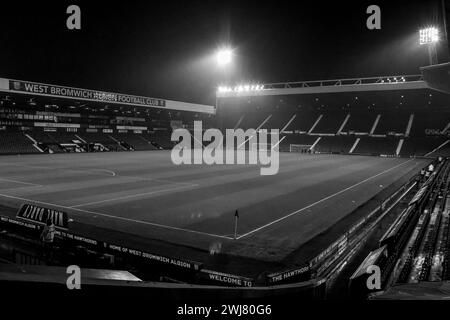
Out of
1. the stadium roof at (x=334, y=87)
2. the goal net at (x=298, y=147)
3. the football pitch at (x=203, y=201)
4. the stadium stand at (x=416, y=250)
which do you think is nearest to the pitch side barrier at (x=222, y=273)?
the stadium stand at (x=416, y=250)

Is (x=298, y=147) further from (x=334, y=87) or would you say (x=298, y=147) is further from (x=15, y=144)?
(x=15, y=144)

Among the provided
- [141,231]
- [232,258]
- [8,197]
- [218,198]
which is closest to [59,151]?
[8,197]

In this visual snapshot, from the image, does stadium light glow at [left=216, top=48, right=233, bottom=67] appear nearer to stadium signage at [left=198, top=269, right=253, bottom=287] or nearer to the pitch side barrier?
the pitch side barrier

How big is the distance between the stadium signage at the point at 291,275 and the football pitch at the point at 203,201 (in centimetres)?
196

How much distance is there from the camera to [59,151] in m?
53.5

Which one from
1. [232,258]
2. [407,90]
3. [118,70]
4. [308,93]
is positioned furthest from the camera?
[308,93]

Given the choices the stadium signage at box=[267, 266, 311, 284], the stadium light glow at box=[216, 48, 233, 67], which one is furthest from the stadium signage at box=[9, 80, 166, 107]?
the stadium signage at box=[267, 266, 311, 284]

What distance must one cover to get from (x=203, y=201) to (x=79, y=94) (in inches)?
1561

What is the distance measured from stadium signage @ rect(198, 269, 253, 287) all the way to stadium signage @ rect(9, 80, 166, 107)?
44938 millimetres

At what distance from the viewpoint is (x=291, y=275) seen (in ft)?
27.9

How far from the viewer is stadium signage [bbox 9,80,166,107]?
4527 cm

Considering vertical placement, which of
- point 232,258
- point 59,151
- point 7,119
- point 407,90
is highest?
point 407,90
